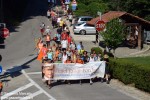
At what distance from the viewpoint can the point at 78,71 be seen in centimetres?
2453

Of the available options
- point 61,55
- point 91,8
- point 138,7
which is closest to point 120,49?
point 61,55

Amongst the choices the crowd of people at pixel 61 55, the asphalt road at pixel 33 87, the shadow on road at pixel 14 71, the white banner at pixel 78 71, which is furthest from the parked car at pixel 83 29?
the white banner at pixel 78 71

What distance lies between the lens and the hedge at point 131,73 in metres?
21.6

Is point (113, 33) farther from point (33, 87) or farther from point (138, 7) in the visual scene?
point (138, 7)

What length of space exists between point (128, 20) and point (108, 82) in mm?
17084

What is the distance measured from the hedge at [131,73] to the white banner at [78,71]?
2.46ft

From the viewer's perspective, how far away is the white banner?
24.2m

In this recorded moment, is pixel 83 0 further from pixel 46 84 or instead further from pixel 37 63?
pixel 46 84

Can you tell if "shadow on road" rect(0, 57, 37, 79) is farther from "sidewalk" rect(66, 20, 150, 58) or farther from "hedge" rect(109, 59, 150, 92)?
"sidewalk" rect(66, 20, 150, 58)

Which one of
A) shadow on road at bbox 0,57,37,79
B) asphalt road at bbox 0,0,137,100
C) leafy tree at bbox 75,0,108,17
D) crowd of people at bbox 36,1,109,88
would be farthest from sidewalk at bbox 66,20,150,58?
leafy tree at bbox 75,0,108,17

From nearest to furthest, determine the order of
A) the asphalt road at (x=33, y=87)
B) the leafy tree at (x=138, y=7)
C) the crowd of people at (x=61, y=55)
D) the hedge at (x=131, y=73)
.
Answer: the asphalt road at (x=33, y=87) → the hedge at (x=131, y=73) → the crowd of people at (x=61, y=55) → the leafy tree at (x=138, y=7)

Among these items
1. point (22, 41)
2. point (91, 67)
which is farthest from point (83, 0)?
point (91, 67)

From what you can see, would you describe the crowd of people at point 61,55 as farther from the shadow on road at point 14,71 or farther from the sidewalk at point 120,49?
the sidewalk at point 120,49

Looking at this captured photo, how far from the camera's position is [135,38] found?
41094 mm
